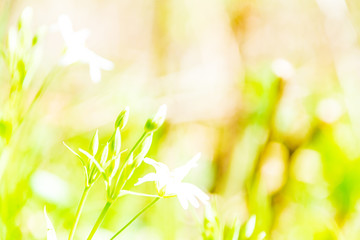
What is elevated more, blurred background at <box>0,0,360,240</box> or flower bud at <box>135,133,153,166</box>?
flower bud at <box>135,133,153,166</box>

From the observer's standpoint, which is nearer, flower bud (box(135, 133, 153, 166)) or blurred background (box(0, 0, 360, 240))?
flower bud (box(135, 133, 153, 166))

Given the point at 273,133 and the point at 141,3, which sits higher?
the point at 141,3

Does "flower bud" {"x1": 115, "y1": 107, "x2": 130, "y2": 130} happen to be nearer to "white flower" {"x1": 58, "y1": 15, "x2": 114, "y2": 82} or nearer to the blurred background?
"white flower" {"x1": 58, "y1": 15, "x2": 114, "y2": 82}

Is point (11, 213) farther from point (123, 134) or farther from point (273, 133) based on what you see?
point (273, 133)

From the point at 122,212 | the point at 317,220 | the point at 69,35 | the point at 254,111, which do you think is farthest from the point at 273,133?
the point at 69,35

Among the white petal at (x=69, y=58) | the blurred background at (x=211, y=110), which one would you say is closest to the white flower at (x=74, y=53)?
the white petal at (x=69, y=58)

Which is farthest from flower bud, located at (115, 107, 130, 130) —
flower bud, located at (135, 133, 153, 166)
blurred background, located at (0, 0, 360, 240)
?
blurred background, located at (0, 0, 360, 240)

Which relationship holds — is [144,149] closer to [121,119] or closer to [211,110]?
[121,119]

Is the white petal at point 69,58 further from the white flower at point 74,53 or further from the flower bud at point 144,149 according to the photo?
the flower bud at point 144,149

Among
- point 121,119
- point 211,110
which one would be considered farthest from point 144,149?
point 211,110
